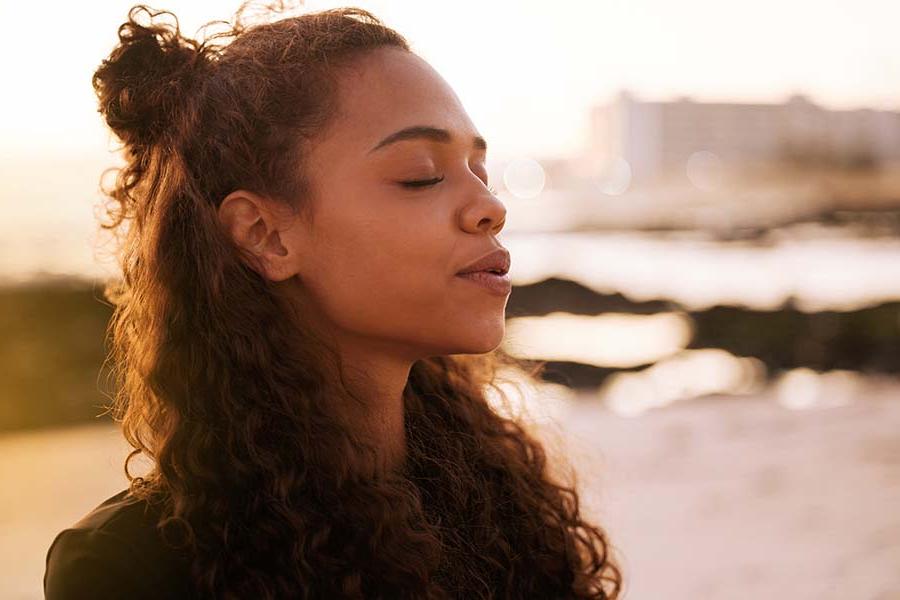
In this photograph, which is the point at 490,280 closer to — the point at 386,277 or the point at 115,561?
the point at 386,277

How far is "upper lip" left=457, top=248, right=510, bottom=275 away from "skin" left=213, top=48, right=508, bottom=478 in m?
0.01

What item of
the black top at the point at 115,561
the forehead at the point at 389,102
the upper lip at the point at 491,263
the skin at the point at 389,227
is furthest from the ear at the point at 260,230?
the black top at the point at 115,561

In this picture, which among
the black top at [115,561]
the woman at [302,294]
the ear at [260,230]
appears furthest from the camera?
the ear at [260,230]

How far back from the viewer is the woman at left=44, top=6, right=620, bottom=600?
1628mm

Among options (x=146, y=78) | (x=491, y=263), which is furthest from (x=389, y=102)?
(x=146, y=78)

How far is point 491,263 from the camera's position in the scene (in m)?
1.72

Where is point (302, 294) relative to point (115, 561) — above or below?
above

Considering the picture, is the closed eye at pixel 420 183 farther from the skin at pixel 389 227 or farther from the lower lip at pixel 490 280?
the lower lip at pixel 490 280

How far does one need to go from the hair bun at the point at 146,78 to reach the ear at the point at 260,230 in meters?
0.20

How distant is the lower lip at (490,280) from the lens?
1715 mm

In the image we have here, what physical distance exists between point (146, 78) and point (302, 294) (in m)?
0.49

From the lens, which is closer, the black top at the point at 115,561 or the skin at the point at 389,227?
the black top at the point at 115,561

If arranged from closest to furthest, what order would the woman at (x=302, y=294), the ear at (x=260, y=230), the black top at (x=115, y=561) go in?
the black top at (x=115, y=561) < the woman at (x=302, y=294) < the ear at (x=260, y=230)

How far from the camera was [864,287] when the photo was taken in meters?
12.6
